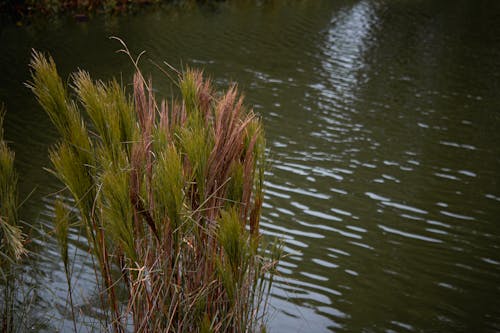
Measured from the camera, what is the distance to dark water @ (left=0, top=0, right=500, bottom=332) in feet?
17.6

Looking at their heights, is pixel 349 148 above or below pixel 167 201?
below

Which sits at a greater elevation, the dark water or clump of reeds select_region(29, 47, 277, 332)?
clump of reeds select_region(29, 47, 277, 332)

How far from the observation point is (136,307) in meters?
3.23

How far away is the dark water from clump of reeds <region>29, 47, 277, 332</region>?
1179mm

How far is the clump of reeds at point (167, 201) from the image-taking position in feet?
9.72

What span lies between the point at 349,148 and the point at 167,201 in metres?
6.20

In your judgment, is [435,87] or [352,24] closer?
[435,87]

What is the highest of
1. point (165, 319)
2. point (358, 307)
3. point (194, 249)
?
point (194, 249)

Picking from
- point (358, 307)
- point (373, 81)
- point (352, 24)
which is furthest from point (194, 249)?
point (352, 24)

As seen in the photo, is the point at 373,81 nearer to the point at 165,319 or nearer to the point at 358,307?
the point at 358,307

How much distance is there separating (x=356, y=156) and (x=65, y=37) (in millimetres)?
8041

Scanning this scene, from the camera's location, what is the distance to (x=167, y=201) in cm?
288

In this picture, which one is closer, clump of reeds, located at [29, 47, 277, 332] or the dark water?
clump of reeds, located at [29, 47, 277, 332]

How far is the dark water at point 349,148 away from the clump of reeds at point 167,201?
1.18 metres
